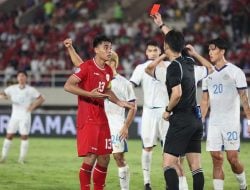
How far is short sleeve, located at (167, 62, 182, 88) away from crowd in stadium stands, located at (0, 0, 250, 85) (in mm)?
18392

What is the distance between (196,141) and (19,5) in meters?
29.2

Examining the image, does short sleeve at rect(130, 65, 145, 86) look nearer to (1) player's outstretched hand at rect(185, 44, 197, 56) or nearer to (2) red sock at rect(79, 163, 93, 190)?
(1) player's outstretched hand at rect(185, 44, 197, 56)

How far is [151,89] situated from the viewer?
13.0 meters

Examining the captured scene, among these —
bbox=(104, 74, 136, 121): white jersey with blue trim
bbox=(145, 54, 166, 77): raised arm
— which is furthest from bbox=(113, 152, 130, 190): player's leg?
bbox=(145, 54, 166, 77): raised arm

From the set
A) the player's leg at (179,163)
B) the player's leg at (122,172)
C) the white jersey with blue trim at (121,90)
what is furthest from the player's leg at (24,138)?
the player's leg at (122,172)

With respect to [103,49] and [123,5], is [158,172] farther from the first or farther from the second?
[123,5]

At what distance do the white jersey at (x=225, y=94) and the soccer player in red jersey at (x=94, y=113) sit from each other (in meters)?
1.82

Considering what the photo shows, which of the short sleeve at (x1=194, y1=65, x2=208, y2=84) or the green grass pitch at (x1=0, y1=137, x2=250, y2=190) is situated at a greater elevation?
the short sleeve at (x1=194, y1=65, x2=208, y2=84)

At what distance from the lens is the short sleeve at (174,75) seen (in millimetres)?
9594

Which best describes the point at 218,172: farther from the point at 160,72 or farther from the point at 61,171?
the point at 61,171

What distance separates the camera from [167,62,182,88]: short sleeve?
31.5 feet

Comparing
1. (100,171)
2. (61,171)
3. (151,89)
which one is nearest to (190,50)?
(100,171)

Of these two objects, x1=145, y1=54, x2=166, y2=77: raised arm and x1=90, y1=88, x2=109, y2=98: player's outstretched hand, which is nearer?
x1=90, y1=88, x2=109, y2=98: player's outstretched hand

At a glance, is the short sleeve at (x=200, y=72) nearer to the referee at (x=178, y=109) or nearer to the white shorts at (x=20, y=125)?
the referee at (x=178, y=109)
